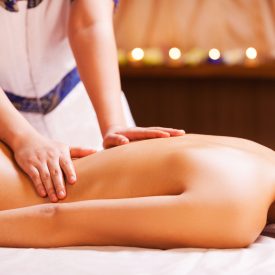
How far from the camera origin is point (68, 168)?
1229mm

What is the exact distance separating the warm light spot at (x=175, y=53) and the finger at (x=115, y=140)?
1.93m

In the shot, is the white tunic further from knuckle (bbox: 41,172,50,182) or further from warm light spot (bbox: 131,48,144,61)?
warm light spot (bbox: 131,48,144,61)

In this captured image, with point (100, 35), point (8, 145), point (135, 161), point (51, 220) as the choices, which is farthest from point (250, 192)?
point (100, 35)

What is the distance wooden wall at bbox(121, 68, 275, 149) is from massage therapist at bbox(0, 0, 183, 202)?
A: 1359 mm

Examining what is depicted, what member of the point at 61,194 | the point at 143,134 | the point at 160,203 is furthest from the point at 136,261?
the point at 143,134

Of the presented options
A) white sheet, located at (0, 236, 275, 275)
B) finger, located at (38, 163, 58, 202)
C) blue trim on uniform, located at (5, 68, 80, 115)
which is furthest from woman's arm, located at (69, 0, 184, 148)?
white sheet, located at (0, 236, 275, 275)

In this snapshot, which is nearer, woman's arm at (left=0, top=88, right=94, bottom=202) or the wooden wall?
woman's arm at (left=0, top=88, right=94, bottom=202)

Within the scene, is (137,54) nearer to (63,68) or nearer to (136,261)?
(63,68)

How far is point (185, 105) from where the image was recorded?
337 cm

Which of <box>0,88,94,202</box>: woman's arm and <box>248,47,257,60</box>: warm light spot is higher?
<box>0,88,94,202</box>: woman's arm

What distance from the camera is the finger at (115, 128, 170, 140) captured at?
52.3 inches

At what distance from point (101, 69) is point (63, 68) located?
0.23 metres

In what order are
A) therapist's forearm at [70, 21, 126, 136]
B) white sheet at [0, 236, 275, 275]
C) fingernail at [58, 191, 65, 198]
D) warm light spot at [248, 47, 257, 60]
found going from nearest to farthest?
white sheet at [0, 236, 275, 275], fingernail at [58, 191, 65, 198], therapist's forearm at [70, 21, 126, 136], warm light spot at [248, 47, 257, 60]

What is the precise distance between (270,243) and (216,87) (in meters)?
2.27
